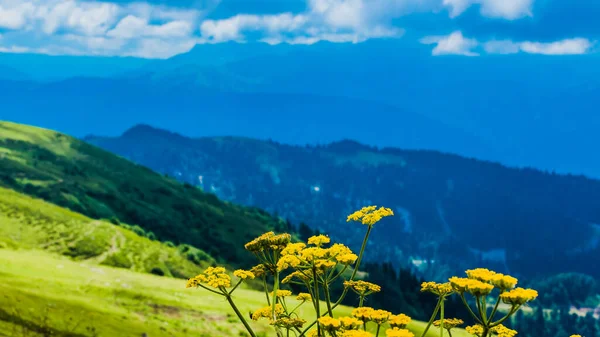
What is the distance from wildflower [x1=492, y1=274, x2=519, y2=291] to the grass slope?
3879cm

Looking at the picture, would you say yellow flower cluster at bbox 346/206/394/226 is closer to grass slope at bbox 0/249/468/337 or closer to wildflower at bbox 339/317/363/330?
wildflower at bbox 339/317/363/330

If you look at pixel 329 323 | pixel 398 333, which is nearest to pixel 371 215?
pixel 398 333

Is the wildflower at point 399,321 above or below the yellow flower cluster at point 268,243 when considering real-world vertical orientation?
below

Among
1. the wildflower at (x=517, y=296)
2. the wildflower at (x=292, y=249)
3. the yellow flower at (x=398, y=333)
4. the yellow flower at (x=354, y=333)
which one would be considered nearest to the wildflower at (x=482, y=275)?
the wildflower at (x=517, y=296)

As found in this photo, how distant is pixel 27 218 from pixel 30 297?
108 metres

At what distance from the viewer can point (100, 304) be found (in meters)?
60.2

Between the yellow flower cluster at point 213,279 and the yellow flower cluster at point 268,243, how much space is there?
0.82 metres

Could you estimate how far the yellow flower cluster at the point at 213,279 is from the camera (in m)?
10.8

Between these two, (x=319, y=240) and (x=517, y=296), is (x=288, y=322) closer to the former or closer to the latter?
(x=319, y=240)

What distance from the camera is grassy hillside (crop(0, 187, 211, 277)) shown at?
433 feet

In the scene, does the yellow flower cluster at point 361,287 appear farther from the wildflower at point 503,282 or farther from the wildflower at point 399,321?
the wildflower at point 503,282

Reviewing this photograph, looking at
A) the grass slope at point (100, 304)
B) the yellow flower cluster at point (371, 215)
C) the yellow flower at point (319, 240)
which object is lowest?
the grass slope at point (100, 304)

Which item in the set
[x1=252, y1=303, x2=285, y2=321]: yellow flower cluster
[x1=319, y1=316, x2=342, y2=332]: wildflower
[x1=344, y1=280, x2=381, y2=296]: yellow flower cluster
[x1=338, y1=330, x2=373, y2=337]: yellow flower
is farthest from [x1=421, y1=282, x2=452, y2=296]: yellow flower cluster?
[x1=252, y1=303, x2=285, y2=321]: yellow flower cluster

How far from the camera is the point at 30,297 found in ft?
156
